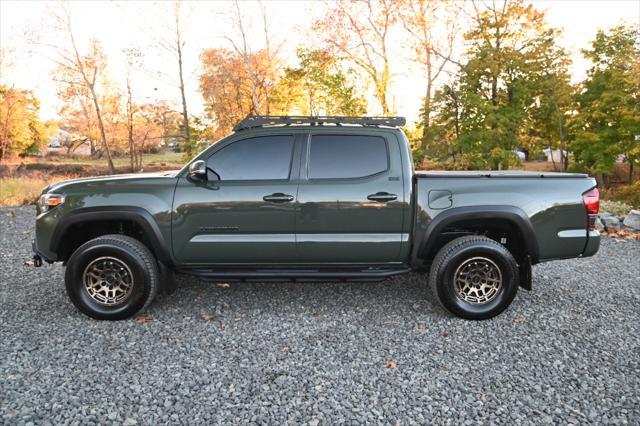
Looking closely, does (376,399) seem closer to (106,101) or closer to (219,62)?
(219,62)

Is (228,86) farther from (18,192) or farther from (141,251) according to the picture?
(141,251)

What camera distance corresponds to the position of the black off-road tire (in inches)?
153

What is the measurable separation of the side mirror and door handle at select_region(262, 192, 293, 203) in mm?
586

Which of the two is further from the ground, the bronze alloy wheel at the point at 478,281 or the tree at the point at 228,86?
the tree at the point at 228,86

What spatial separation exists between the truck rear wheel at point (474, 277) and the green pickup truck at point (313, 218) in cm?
1

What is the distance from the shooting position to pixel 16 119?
3516 cm

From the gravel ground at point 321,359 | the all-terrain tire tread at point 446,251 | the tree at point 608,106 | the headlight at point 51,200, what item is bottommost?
the gravel ground at point 321,359

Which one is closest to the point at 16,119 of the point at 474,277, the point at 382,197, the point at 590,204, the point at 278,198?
the point at 278,198

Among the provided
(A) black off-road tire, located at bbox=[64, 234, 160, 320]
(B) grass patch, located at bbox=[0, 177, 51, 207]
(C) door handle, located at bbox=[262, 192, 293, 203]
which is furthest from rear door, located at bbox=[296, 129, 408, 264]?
(B) grass patch, located at bbox=[0, 177, 51, 207]

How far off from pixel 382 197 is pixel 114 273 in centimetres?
258

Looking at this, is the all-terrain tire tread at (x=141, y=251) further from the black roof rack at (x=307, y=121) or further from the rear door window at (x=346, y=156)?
the rear door window at (x=346, y=156)

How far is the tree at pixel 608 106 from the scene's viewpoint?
59.8ft

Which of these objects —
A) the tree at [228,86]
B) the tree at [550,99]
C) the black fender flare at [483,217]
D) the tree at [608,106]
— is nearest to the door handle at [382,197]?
the black fender flare at [483,217]

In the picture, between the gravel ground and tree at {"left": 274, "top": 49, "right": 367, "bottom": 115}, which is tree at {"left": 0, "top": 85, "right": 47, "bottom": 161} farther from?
the gravel ground
